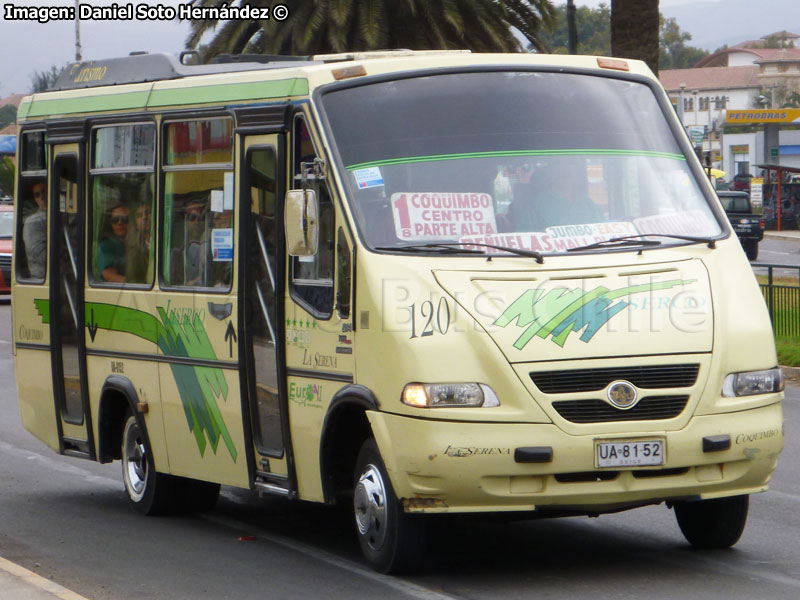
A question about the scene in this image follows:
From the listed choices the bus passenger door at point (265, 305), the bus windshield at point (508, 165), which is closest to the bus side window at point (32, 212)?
the bus passenger door at point (265, 305)

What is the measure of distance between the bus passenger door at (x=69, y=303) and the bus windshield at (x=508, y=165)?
3.14 meters

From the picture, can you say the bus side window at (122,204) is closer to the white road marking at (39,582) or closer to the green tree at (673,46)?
the white road marking at (39,582)

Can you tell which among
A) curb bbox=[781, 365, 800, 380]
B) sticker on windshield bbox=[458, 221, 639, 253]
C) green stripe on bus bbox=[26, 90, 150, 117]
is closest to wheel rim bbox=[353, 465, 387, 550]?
sticker on windshield bbox=[458, 221, 639, 253]

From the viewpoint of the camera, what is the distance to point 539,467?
6.77 meters

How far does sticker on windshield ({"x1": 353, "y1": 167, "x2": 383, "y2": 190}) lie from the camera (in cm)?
750

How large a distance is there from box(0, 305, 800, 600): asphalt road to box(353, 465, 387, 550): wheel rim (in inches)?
7.6

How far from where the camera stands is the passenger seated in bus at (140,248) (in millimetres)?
9492

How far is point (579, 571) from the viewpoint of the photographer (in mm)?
7410

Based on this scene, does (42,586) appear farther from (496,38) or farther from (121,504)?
(496,38)

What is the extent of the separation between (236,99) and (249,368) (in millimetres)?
1488

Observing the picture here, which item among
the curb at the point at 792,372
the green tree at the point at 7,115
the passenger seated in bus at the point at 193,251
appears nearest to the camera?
the passenger seated in bus at the point at 193,251

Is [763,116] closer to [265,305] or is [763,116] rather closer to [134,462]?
[134,462]

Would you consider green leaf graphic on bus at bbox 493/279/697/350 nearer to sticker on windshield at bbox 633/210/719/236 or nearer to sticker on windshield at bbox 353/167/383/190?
sticker on windshield at bbox 633/210/719/236

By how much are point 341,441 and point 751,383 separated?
200 centimetres
